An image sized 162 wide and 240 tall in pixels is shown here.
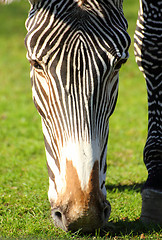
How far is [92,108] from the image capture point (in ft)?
9.21

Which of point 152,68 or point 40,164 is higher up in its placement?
point 152,68

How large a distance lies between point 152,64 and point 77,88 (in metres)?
1.74

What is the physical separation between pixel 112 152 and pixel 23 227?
307 cm

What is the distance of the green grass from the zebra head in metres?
0.64

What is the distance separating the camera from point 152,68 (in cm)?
427

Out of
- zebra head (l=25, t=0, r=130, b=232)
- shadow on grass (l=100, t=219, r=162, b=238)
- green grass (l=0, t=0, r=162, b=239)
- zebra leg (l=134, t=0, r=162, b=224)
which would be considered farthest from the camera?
zebra leg (l=134, t=0, r=162, b=224)

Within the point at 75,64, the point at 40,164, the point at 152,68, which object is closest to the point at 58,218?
the point at 75,64

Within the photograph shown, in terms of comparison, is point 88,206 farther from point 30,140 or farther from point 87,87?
point 30,140

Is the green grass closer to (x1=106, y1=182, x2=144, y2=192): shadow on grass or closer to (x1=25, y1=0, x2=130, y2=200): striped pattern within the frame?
(x1=106, y1=182, x2=144, y2=192): shadow on grass

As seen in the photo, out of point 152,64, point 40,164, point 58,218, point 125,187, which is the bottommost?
point 125,187

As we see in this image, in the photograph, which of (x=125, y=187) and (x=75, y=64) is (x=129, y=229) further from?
(x=75, y=64)

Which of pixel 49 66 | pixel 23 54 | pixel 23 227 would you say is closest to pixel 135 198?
pixel 23 227

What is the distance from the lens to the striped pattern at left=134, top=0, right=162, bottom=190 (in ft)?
13.4

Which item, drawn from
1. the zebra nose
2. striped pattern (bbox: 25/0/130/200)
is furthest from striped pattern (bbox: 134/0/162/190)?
the zebra nose
